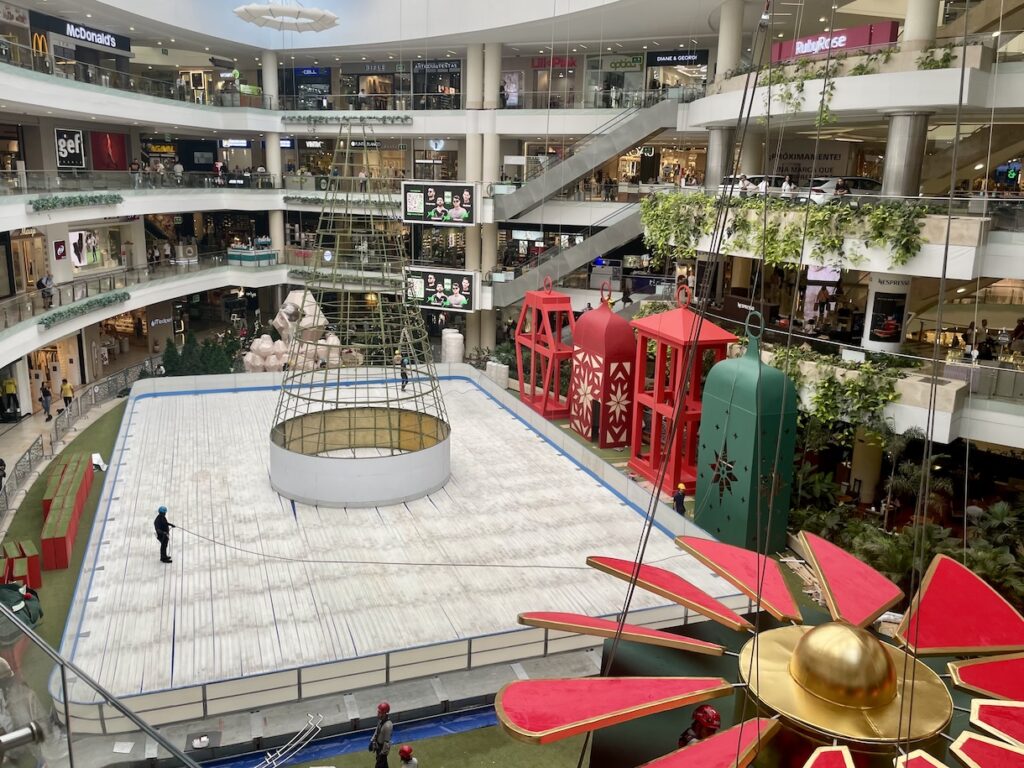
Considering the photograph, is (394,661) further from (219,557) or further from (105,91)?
(105,91)

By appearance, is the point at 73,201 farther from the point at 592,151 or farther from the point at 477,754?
the point at 477,754

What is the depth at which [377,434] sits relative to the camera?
72.6 ft

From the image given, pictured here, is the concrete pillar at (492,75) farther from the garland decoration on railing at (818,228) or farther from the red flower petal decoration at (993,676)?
the red flower petal decoration at (993,676)

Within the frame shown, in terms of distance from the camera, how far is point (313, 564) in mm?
15875

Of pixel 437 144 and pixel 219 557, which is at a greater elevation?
pixel 437 144

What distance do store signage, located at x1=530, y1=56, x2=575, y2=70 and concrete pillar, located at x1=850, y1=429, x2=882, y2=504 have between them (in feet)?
87.5

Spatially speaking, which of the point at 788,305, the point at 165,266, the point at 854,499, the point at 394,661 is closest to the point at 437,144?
the point at 165,266

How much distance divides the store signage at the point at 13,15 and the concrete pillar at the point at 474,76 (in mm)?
17030

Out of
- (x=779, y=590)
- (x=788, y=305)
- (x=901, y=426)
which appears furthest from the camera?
(x=788, y=305)

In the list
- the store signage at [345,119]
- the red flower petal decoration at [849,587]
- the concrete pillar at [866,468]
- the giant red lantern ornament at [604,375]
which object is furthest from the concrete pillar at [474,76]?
the red flower petal decoration at [849,587]

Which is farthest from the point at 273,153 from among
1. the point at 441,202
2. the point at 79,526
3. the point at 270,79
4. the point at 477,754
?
the point at 477,754

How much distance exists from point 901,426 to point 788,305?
11972mm

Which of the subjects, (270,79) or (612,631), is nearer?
(612,631)

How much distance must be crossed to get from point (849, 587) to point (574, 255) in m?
27.0
